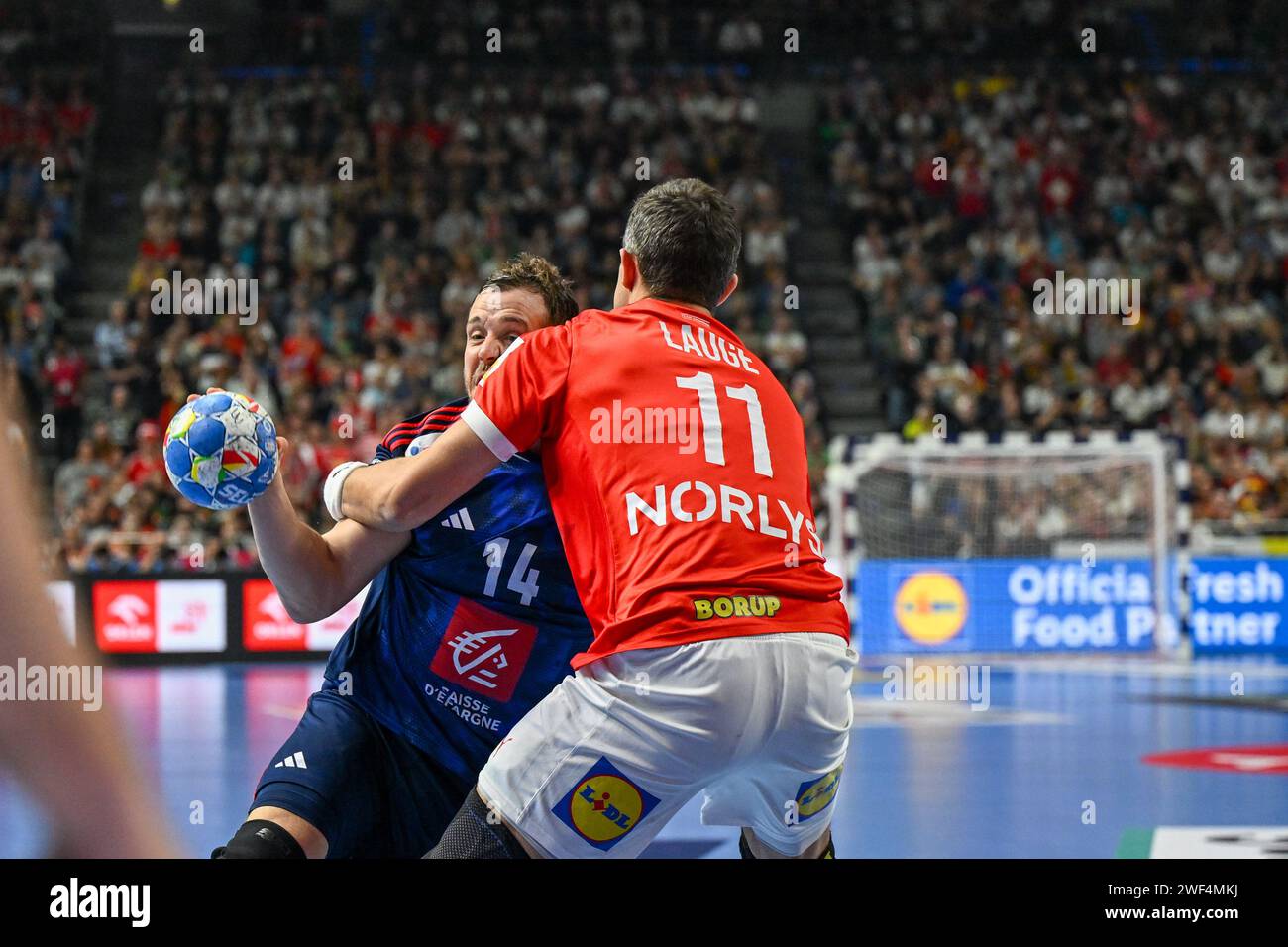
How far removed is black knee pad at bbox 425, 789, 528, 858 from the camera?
270 cm

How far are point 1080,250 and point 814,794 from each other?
1658cm

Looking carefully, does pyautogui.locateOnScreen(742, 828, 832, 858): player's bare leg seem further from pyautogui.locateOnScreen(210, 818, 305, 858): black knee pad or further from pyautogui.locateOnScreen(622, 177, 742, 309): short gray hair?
pyautogui.locateOnScreen(622, 177, 742, 309): short gray hair

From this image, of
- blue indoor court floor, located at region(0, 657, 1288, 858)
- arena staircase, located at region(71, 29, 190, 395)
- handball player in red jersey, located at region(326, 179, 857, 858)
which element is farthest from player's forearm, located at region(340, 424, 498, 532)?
arena staircase, located at region(71, 29, 190, 395)

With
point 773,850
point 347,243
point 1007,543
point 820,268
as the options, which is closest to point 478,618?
point 773,850

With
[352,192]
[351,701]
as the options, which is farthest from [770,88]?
[351,701]

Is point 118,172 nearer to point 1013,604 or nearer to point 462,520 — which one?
point 1013,604

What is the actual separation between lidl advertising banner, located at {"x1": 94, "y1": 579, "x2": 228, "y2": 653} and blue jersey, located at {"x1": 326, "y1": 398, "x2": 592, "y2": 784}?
10097 millimetres

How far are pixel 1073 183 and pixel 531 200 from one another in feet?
24.1

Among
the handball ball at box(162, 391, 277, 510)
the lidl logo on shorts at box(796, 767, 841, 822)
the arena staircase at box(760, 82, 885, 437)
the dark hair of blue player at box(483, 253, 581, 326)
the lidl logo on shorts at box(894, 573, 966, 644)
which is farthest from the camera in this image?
the arena staircase at box(760, 82, 885, 437)

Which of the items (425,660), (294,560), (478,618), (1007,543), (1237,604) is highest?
(294,560)

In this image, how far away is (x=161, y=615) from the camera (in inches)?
516

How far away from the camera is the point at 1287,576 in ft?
43.9

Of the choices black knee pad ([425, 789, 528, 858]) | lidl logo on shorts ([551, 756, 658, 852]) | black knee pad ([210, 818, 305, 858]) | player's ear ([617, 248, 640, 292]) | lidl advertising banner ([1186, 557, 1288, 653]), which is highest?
player's ear ([617, 248, 640, 292])

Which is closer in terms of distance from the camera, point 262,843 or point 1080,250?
point 262,843
